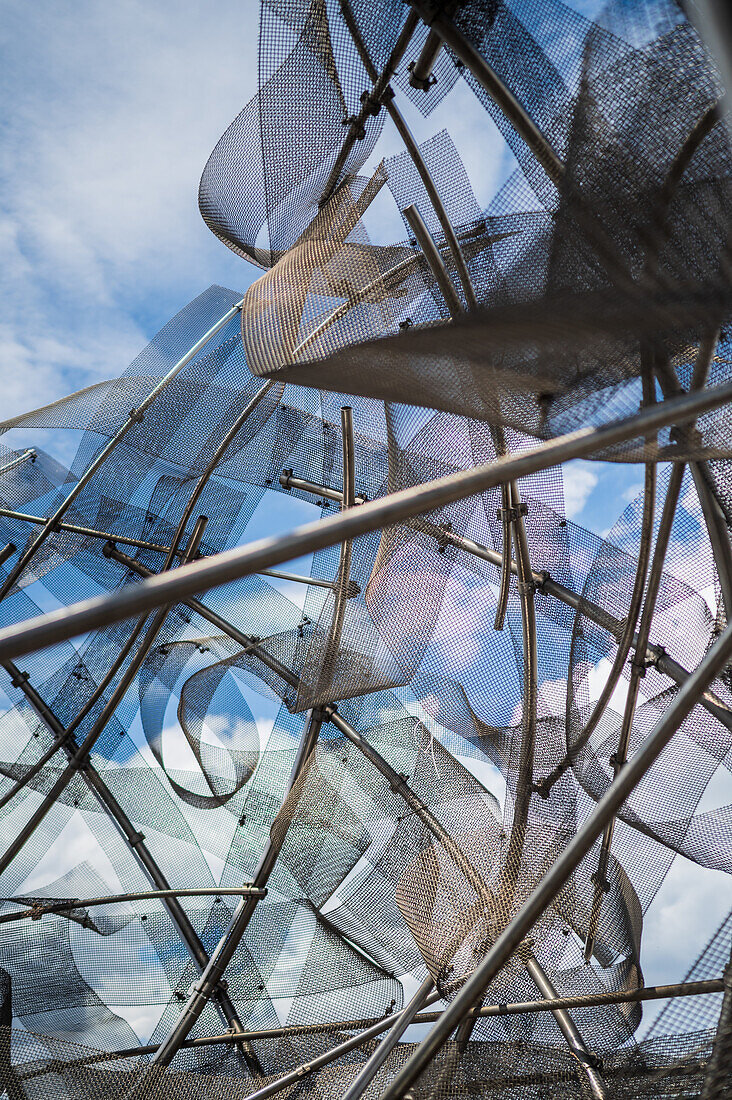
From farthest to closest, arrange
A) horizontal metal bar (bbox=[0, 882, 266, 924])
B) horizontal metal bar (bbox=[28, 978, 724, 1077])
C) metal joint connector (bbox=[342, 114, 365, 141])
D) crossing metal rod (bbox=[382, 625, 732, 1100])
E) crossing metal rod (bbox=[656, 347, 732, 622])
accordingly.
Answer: horizontal metal bar (bbox=[0, 882, 266, 924])
crossing metal rod (bbox=[656, 347, 732, 622])
metal joint connector (bbox=[342, 114, 365, 141])
horizontal metal bar (bbox=[28, 978, 724, 1077])
crossing metal rod (bbox=[382, 625, 732, 1100])

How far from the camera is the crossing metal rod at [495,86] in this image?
550cm

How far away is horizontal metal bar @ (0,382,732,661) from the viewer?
323 cm

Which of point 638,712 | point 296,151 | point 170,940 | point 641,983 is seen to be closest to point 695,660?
point 638,712

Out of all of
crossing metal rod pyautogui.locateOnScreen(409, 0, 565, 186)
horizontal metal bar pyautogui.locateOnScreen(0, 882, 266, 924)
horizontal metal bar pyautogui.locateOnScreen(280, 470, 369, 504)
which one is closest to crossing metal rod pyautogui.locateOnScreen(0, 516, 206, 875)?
horizontal metal bar pyautogui.locateOnScreen(0, 882, 266, 924)

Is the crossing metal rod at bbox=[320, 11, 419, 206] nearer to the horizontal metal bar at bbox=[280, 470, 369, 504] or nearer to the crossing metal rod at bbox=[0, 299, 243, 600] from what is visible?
the crossing metal rod at bbox=[0, 299, 243, 600]

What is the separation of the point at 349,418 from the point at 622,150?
18.4ft

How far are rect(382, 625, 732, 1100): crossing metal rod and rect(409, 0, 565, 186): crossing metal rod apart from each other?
3.00 m

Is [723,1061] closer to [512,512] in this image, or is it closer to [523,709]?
[523,709]

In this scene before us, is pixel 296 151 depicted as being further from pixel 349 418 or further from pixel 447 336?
pixel 349 418

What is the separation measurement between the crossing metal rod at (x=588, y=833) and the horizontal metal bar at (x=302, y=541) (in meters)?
1.15

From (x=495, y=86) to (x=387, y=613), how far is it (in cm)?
547

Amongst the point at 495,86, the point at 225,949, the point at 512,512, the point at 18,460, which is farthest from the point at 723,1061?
the point at 18,460

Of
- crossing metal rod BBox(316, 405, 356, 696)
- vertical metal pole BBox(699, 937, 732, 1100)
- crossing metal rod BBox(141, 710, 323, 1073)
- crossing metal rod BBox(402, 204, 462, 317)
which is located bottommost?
crossing metal rod BBox(141, 710, 323, 1073)

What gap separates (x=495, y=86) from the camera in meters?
5.55
